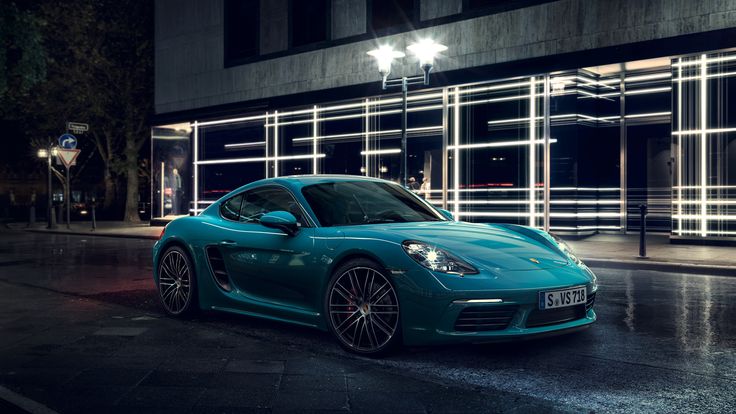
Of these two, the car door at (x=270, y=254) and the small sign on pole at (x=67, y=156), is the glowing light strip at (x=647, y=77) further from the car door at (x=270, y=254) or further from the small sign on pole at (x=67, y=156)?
the small sign on pole at (x=67, y=156)

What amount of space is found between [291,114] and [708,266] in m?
14.8

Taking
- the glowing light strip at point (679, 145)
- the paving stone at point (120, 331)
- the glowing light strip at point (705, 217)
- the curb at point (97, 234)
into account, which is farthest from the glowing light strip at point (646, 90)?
the paving stone at point (120, 331)

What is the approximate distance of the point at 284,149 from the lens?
2316cm

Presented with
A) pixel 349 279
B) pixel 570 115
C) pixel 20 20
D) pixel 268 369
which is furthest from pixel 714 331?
pixel 20 20

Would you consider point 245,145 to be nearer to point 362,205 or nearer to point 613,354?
point 362,205

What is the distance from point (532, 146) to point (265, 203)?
39.2ft

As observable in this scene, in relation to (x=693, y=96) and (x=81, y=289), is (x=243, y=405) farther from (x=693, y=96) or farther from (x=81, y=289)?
(x=693, y=96)

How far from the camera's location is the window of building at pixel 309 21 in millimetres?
22031

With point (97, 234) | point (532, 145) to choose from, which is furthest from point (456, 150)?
point (97, 234)

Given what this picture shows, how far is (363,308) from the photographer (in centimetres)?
512

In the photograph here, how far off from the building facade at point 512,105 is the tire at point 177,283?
903 cm

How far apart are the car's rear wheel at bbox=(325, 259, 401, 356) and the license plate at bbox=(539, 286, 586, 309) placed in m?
1.00

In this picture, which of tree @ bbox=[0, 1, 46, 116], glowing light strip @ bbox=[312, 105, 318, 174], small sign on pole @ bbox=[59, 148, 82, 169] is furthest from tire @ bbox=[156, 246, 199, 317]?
small sign on pole @ bbox=[59, 148, 82, 169]

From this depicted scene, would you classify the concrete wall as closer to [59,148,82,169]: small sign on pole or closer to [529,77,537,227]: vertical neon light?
[529,77,537,227]: vertical neon light
